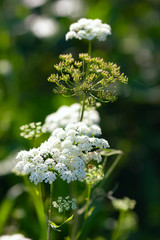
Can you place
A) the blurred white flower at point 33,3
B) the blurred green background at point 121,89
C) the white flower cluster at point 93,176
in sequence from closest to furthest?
the white flower cluster at point 93,176 → the blurred green background at point 121,89 → the blurred white flower at point 33,3

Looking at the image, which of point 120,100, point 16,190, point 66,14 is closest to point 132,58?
point 120,100

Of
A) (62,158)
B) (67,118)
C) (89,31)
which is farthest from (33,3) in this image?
(62,158)

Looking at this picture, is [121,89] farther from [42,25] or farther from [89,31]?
[89,31]

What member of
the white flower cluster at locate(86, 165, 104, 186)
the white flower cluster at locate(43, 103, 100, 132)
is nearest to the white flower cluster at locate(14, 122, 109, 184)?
the white flower cluster at locate(86, 165, 104, 186)

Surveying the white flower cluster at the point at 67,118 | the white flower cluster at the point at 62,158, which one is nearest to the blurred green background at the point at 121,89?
the white flower cluster at the point at 67,118

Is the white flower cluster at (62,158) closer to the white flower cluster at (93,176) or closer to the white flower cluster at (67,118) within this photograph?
→ the white flower cluster at (93,176)

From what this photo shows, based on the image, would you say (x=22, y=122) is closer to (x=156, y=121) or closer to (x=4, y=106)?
(x=4, y=106)

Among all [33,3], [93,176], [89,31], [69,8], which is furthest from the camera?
[33,3]
